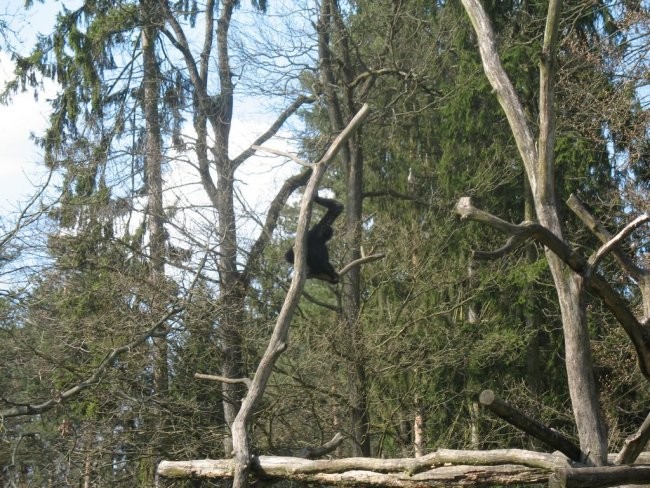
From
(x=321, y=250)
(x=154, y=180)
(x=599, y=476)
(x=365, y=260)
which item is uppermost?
(x=154, y=180)

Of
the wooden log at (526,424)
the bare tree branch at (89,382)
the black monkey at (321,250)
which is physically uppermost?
the black monkey at (321,250)

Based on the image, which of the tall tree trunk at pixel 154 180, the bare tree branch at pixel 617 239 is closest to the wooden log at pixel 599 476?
the bare tree branch at pixel 617 239

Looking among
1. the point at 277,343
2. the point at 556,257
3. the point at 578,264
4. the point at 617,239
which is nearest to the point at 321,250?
the point at 277,343

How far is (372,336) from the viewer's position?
40.7ft

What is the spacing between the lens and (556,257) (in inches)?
277

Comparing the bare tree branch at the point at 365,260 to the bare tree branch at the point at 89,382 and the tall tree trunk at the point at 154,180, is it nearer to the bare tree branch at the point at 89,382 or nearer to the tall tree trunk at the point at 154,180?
the bare tree branch at the point at 89,382

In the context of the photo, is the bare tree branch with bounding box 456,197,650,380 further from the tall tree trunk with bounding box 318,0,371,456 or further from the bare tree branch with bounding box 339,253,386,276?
the tall tree trunk with bounding box 318,0,371,456

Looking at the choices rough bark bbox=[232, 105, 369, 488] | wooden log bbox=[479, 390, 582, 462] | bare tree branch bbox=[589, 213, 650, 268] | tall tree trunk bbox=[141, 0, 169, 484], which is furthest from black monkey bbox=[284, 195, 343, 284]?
tall tree trunk bbox=[141, 0, 169, 484]

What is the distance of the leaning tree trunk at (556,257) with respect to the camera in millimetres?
6668

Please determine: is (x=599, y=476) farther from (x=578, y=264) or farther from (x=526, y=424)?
(x=578, y=264)

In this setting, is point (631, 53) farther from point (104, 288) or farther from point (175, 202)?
point (104, 288)

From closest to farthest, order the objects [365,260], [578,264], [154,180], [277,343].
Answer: [578,264]
[277,343]
[365,260]
[154,180]

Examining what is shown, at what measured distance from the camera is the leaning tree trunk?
6668 millimetres

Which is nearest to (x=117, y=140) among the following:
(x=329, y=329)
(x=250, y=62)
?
(x=250, y=62)
